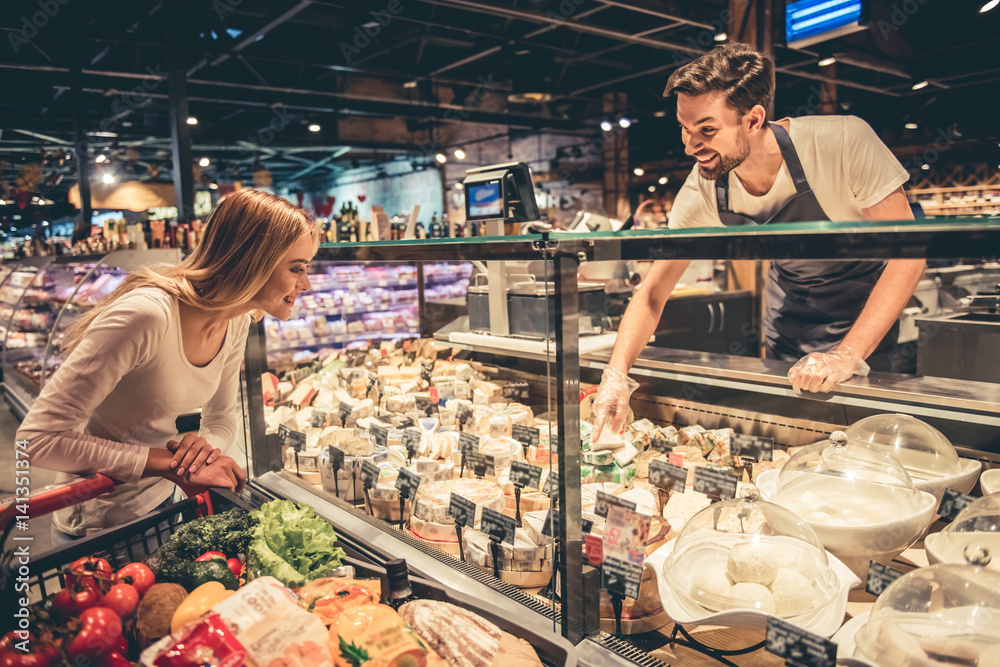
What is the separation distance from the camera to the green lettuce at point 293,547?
139 centimetres

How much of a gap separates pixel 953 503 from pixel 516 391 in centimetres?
182

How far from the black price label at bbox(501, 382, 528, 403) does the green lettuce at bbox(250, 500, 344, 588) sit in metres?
1.43

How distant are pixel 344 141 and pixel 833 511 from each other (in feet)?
45.8

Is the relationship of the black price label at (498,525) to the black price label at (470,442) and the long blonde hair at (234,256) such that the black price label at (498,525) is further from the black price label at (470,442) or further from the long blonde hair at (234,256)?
the long blonde hair at (234,256)

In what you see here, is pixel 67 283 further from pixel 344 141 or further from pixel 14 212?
pixel 344 141

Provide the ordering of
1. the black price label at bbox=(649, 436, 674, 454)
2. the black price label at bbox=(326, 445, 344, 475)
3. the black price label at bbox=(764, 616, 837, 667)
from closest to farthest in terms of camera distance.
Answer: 1. the black price label at bbox=(764, 616, 837, 667)
2. the black price label at bbox=(326, 445, 344, 475)
3. the black price label at bbox=(649, 436, 674, 454)

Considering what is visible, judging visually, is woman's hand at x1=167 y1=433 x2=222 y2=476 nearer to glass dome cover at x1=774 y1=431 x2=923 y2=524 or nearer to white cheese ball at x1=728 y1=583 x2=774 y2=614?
white cheese ball at x1=728 y1=583 x2=774 y2=614

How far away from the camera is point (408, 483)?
1.69 meters

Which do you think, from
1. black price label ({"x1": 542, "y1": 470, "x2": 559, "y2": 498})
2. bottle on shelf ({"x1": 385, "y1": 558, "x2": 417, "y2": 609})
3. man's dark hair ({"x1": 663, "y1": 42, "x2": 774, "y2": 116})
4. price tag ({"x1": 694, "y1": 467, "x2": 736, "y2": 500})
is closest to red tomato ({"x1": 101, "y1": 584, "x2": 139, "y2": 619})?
bottle on shelf ({"x1": 385, "y1": 558, "x2": 417, "y2": 609})

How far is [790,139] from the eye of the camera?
219 centimetres

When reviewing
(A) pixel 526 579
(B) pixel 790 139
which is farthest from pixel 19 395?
(B) pixel 790 139

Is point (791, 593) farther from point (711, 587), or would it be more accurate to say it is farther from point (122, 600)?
point (122, 600)

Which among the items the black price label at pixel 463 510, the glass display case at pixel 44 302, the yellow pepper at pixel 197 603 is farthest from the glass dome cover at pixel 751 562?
the glass display case at pixel 44 302

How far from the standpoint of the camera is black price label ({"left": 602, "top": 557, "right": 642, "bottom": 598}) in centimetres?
112
